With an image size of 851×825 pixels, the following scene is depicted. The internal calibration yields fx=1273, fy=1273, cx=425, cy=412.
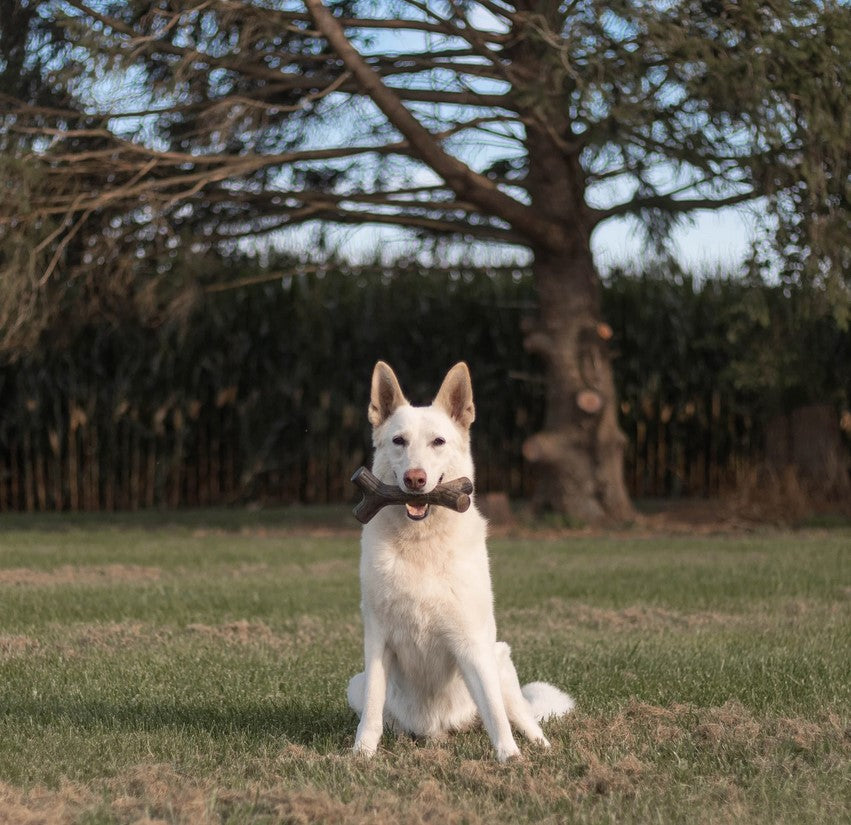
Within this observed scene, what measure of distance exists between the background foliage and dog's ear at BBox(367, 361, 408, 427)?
11.9 m

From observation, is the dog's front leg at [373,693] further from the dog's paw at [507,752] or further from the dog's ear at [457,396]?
the dog's ear at [457,396]

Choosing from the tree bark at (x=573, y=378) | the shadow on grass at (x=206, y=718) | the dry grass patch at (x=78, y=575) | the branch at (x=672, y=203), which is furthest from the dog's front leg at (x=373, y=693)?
the branch at (x=672, y=203)

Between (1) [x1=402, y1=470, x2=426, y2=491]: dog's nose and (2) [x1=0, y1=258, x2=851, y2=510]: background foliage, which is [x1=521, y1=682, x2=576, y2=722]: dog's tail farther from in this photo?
(2) [x1=0, y1=258, x2=851, y2=510]: background foliage

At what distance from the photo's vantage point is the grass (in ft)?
12.0

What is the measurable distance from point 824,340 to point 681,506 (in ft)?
8.76

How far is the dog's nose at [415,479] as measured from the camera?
164 inches

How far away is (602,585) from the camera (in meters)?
8.96

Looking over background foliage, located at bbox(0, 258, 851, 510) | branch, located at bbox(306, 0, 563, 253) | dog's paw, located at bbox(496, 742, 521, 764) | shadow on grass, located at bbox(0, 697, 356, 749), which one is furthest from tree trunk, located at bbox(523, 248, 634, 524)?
dog's paw, located at bbox(496, 742, 521, 764)

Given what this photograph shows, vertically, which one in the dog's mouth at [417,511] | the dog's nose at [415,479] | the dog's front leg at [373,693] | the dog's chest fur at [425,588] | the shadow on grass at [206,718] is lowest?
the shadow on grass at [206,718]

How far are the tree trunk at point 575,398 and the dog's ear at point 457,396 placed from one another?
9.20 meters

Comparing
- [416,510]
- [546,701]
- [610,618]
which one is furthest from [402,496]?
[610,618]

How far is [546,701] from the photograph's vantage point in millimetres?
4738

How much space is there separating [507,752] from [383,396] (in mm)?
1286

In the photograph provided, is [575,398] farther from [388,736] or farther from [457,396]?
[388,736]
